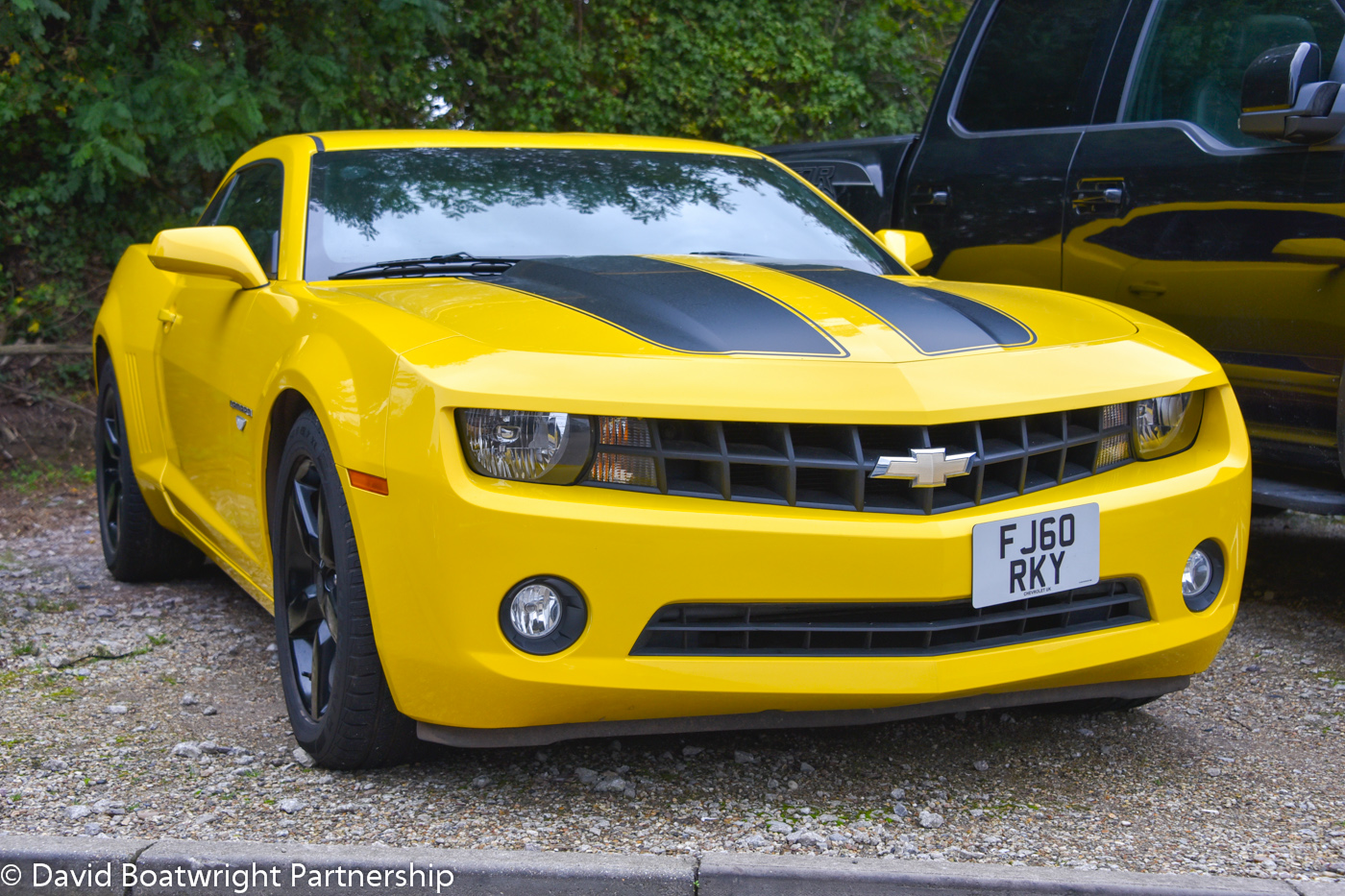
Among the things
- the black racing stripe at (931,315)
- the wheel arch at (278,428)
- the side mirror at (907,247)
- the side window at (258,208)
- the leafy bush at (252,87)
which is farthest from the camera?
the leafy bush at (252,87)

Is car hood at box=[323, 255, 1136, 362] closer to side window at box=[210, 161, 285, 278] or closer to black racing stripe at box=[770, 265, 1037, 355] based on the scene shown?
black racing stripe at box=[770, 265, 1037, 355]

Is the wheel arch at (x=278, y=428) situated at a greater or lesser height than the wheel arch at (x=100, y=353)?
greater

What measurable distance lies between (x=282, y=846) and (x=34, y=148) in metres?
6.71

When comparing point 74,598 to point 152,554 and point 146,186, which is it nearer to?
point 152,554

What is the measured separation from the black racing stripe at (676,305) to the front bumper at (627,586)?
35 cm

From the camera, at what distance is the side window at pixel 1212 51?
3924 millimetres

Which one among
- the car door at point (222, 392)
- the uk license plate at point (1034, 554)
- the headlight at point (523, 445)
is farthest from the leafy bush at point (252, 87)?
the uk license plate at point (1034, 554)

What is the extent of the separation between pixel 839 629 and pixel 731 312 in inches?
27.5

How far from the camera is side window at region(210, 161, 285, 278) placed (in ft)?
11.8

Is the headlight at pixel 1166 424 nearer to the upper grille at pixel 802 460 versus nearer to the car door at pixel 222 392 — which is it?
the upper grille at pixel 802 460

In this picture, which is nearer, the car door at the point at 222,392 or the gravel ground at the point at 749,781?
the gravel ground at the point at 749,781

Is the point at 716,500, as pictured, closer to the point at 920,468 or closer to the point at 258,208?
the point at 920,468

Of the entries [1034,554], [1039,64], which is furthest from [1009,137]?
[1034,554]

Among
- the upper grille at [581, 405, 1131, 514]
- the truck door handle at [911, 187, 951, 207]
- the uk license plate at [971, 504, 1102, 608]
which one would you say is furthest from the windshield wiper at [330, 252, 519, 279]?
the truck door handle at [911, 187, 951, 207]
